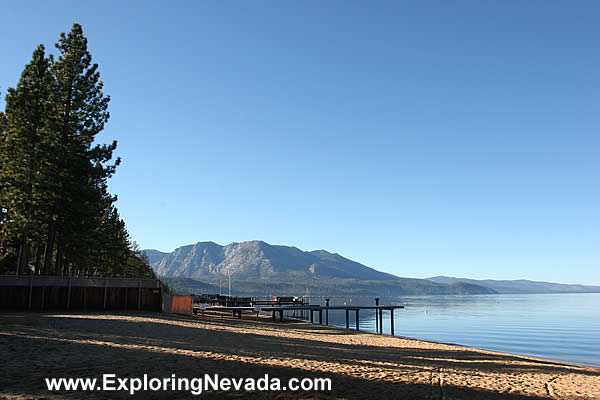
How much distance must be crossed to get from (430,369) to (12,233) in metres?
31.6

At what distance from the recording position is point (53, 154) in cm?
3391

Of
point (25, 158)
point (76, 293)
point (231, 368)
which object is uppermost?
point (25, 158)

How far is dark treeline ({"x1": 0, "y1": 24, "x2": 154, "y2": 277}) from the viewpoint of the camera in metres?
32.9

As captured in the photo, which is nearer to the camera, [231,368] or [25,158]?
[231,368]

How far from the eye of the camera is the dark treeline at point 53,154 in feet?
108

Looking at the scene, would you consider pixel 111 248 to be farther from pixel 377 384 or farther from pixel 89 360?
pixel 377 384

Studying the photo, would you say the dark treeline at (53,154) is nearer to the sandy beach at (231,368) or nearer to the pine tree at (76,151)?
the pine tree at (76,151)

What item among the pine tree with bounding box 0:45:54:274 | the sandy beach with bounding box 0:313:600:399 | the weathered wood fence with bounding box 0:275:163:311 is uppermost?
the pine tree with bounding box 0:45:54:274

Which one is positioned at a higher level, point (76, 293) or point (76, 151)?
point (76, 151)

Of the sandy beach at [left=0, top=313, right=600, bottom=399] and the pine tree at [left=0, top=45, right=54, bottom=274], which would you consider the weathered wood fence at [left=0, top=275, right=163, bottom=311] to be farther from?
the sandy beach at [left=0, top=313, right=600, bottom=399]

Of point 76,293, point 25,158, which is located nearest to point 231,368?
point 76,293

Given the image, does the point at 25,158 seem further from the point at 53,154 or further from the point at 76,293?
the point at 76,293

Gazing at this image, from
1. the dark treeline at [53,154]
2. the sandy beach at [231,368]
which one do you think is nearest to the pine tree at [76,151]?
the dark treeline at [53,154]

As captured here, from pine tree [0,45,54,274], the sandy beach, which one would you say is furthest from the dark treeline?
the sandy beach
